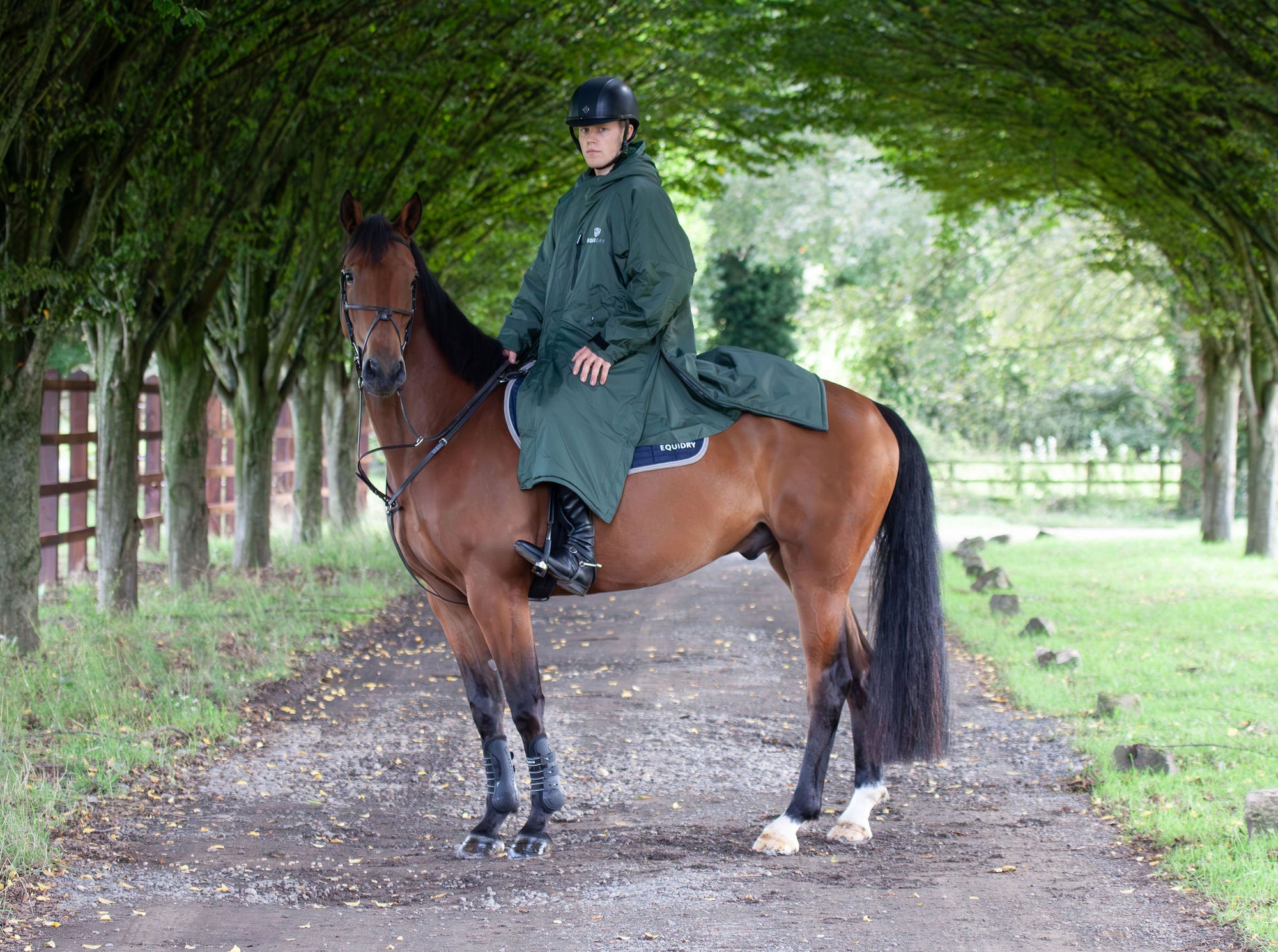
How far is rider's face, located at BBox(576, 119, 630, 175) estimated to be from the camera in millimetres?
4996

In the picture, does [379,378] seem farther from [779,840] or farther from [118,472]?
[118,472]

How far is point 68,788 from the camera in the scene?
5.18 metres

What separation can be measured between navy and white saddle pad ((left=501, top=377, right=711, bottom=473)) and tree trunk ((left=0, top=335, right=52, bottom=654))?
14.9 ft

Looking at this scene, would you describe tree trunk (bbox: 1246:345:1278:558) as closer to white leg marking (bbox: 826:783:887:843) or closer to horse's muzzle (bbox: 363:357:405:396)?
white leg marking (bbox: 826:783:887:843)

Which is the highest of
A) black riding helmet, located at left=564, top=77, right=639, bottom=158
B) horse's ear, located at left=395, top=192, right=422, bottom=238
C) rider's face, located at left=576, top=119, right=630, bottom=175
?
black riding helmet, located at left=564, top=77, right=639, bottom=158

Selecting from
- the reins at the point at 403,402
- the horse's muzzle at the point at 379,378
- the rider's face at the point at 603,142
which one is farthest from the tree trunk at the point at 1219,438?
the horse's muzzle at the point at 379,378

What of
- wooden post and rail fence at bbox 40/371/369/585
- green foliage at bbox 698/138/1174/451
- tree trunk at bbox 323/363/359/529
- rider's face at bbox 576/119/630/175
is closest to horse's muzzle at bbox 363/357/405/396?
rider's face at bbox 576/119/630/175

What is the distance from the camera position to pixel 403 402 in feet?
16.3

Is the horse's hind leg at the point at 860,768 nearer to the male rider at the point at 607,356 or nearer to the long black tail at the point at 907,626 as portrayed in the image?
the long black tail at the point at 907,626

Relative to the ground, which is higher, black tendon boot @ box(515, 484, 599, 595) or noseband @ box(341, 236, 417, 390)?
noseband @ box(341, 236, 417, 390)

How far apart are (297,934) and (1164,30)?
9.84 m

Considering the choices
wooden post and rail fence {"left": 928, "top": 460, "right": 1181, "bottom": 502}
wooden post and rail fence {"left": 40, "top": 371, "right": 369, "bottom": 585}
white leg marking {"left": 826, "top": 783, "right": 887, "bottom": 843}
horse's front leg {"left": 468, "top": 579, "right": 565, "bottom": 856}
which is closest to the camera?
horse's front leg {"left": 468, "top": 579, "right": 565, "bottom": 856}

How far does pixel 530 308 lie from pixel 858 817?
105 inches

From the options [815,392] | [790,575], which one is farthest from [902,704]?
[815,392]
